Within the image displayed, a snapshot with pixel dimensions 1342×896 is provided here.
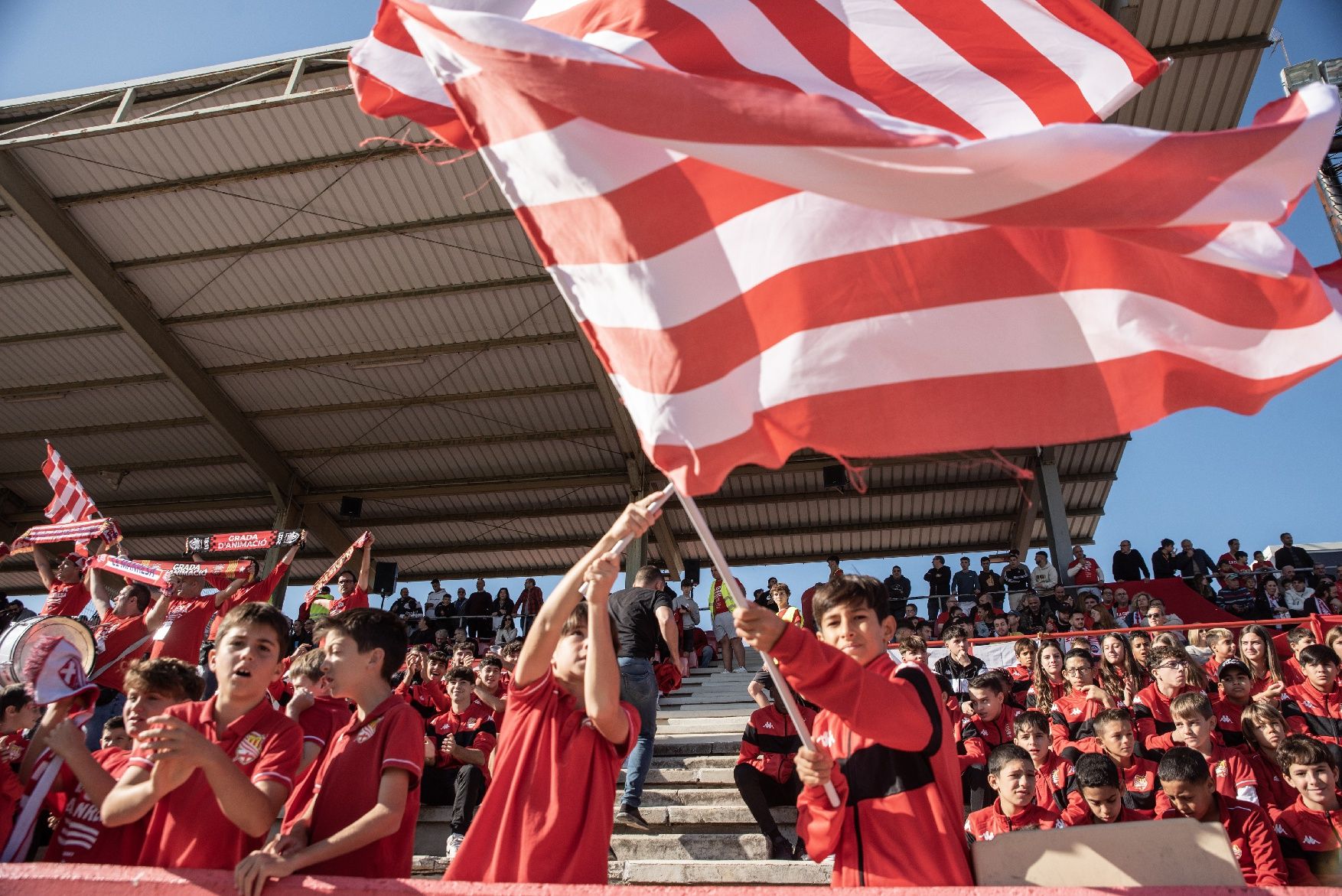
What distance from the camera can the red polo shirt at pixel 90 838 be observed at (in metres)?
2.88

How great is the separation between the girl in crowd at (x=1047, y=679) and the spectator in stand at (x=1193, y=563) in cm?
864

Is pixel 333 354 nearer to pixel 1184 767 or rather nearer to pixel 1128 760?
pixel 1128 760

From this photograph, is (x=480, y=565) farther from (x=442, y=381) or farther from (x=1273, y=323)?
(x=1273, y=323)

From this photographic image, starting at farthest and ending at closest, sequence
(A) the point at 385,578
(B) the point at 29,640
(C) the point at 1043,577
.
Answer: (A) the point at 385,578 < (C) the point at 1043,577 < (B) the point at 29,640

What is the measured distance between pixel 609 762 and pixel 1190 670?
17.1 feet

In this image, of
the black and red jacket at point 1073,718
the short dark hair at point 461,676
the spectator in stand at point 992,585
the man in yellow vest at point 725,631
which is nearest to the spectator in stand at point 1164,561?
the spectator in stand at point 992,585

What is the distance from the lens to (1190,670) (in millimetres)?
6297

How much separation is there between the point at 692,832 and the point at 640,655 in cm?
114


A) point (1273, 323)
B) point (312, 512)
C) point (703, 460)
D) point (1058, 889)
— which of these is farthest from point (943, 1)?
point (312, 512)

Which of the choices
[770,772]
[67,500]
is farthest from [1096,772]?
[67,500]

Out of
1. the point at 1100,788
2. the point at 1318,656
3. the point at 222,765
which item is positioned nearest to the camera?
the point at 222,765

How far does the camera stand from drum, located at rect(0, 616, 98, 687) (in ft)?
14.8

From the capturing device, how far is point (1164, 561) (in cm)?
1530

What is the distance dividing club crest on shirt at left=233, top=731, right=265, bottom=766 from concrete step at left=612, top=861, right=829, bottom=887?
2896mm
